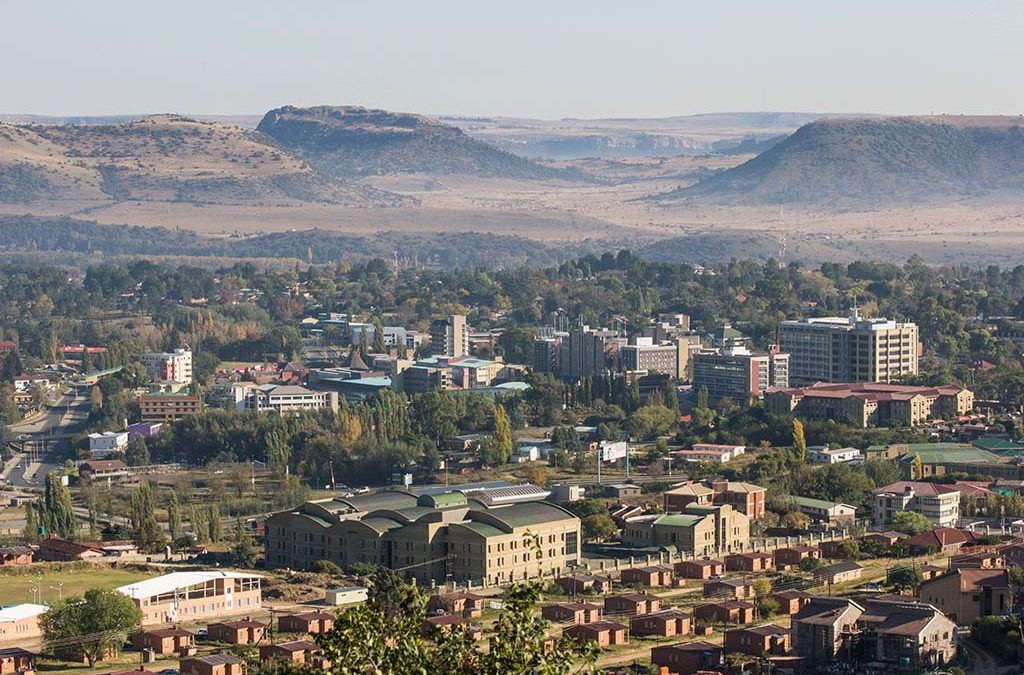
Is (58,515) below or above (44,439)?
above

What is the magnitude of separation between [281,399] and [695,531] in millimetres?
25411

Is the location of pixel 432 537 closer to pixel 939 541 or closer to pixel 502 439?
pixel 939 541

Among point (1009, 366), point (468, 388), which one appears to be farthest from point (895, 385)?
point (468, 388)

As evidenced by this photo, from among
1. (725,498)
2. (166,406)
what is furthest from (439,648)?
(166,406)

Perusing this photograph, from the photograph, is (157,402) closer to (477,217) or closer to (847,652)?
(847,652)

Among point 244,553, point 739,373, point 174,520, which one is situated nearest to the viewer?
point 244,553

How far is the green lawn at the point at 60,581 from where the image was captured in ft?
110

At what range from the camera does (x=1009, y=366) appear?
6275cm

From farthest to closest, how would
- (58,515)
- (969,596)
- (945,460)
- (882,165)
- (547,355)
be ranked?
A: (882,165)
(547,355)
(945,460)
(58,515)
(969,596)

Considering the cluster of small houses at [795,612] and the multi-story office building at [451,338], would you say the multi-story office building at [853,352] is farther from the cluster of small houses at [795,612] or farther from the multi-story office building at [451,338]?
the cluster of small houses at [795,612]

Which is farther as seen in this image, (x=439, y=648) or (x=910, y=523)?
(x=910, y=523)

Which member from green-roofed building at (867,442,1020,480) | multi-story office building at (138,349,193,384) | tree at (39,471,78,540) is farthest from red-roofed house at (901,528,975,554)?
multi-story office building at (138,349,193,384)

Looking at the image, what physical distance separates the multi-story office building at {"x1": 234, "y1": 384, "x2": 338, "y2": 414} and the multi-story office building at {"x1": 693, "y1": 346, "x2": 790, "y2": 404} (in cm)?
980

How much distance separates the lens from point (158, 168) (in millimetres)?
172750
